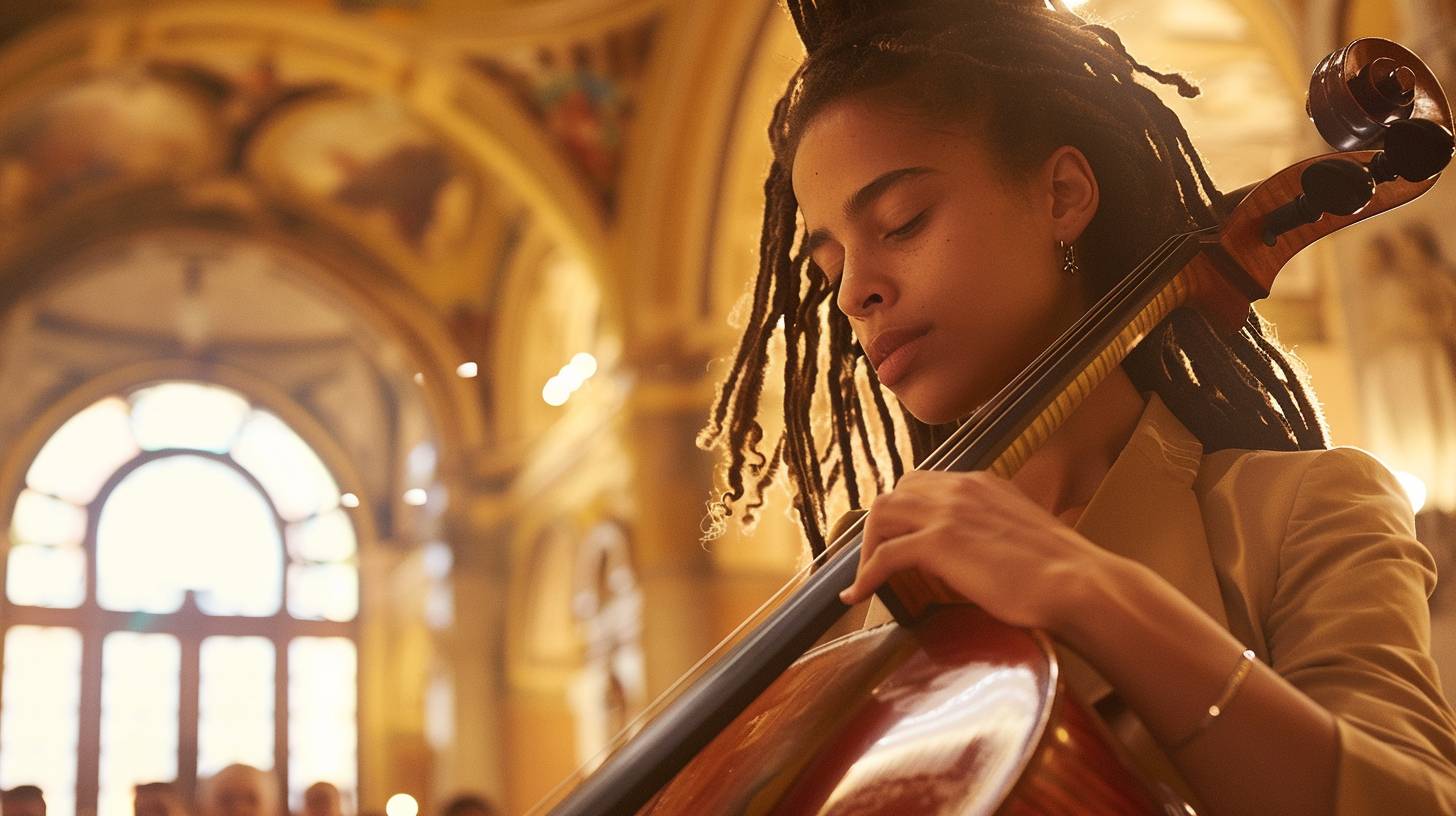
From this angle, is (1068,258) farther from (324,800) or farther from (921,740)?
(324,800)

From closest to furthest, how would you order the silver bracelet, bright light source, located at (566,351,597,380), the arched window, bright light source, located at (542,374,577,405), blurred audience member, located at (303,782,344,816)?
the silver bracelet → blurred audience member, located at (303,782,344,816) → bright light source, located at (566,351,597,380) → bright light source, located at (542,374,577,405) → the arched window

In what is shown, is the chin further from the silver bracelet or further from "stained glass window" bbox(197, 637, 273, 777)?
"stained glass window" bbox(197, 637, 273, 777)

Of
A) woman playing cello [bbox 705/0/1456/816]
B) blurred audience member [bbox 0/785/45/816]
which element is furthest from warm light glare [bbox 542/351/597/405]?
woman playing cello [bbox 705/0/1456/816]

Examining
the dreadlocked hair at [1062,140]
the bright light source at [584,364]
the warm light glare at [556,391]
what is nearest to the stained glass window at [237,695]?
the warm light glare at [556,391]

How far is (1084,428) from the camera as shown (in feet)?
4.49

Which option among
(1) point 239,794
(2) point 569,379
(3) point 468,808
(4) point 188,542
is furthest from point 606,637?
(1) point 239,794

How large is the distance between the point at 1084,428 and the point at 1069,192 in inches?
8.3

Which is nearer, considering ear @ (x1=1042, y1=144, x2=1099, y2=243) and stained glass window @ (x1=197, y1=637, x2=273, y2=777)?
ear @ (x1=1042, y1=144, x2=1099, y2=243)

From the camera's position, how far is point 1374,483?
1176 millimetres

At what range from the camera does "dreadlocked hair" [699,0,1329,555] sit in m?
1.39

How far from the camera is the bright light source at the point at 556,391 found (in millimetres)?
11949

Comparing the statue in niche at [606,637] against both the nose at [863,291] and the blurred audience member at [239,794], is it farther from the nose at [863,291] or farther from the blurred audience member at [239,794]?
the nose at [863,291]

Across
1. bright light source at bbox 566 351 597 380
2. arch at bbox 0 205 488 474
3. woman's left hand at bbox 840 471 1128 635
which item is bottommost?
woman's left hand at bbox 840 471 1128 635

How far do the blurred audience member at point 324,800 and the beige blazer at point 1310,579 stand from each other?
523mm
